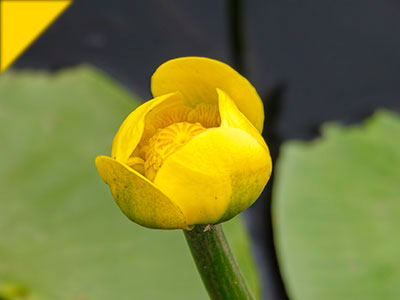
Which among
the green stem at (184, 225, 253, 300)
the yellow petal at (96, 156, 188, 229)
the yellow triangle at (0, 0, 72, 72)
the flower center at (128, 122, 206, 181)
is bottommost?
the green stem at (184, 225, 253, 300)

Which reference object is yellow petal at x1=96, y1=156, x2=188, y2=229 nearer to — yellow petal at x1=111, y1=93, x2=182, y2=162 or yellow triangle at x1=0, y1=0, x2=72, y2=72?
yellow petal at x1=111, y1=93, x2=182, y2=162

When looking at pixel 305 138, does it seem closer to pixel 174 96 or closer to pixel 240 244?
pixel 240 244

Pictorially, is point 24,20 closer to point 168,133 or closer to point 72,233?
point 72,233

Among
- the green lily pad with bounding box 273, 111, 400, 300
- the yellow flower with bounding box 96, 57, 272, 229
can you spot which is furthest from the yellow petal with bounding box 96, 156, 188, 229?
the green lily pad with bounding box 273, 111, 400, 300

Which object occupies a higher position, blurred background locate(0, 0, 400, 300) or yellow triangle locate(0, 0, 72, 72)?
yellow triangle locate(0, 0, 72, 72)

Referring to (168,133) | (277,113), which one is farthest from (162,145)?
(277,113)

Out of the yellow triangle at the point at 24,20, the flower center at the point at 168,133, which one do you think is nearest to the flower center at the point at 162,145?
the flower center at the point at 168,133

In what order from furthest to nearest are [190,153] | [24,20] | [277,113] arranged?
[277,113], [24,20], [190,153]

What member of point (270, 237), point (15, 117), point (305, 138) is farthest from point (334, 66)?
point (15, 117)
